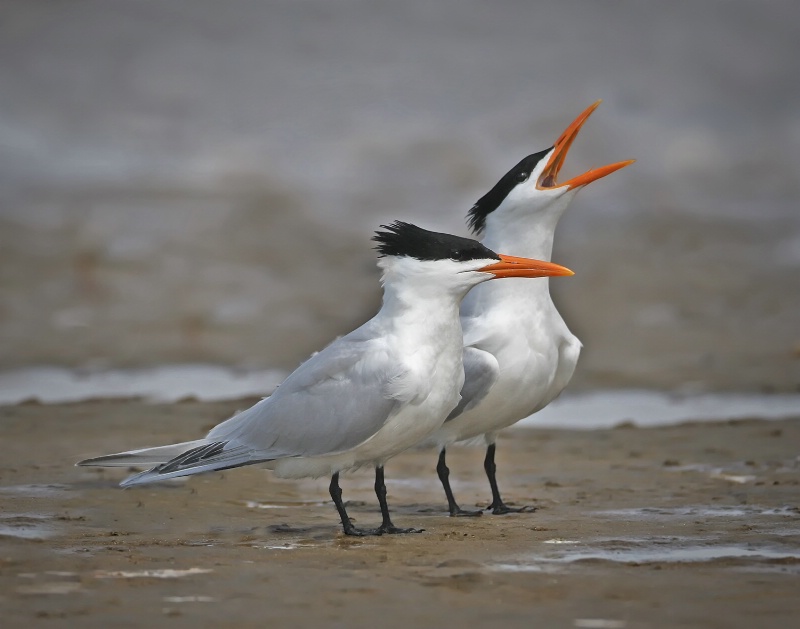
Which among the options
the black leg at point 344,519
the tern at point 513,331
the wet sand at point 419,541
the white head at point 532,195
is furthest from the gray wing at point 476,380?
the white head at point 532,195

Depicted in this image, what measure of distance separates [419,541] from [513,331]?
1.55 meters

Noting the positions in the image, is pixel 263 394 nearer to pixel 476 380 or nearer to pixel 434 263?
pixel 476 380

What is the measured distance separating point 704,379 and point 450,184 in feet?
18.3

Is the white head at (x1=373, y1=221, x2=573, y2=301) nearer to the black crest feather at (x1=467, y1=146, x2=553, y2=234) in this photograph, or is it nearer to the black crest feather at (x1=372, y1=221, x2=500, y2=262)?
the black crest feather at (x1=372, y1=221, x2=500, y2=262)

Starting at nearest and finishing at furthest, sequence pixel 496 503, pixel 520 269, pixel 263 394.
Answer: pixel 520 269, pixel 496 503, pixel 263 394

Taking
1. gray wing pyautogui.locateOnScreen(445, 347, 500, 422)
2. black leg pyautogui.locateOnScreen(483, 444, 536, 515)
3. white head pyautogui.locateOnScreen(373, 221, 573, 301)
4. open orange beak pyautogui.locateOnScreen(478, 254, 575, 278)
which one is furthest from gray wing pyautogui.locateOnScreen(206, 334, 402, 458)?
black leg pyautogui.locateOnScreen(483, 444, 536, 515)

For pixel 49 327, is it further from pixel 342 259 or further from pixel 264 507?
pixel 264 507

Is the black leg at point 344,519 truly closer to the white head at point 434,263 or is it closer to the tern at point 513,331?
the tern at point 513,331

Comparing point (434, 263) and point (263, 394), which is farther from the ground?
point (434, 263)

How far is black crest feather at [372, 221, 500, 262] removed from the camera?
6.44 meters

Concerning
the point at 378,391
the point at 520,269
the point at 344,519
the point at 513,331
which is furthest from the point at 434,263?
the point at 344,519

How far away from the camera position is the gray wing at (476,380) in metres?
7.00

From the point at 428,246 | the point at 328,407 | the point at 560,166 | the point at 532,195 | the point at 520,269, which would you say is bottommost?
the point at 328,407

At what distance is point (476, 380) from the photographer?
23.0 ft
